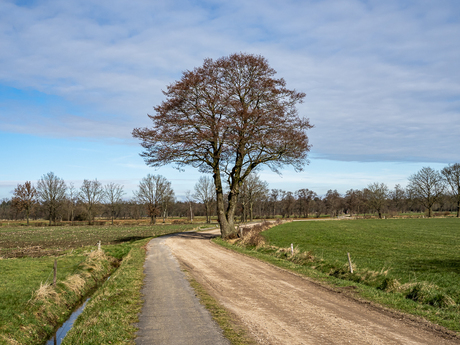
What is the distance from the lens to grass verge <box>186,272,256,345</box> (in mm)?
7801

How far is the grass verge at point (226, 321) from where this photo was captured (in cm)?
780

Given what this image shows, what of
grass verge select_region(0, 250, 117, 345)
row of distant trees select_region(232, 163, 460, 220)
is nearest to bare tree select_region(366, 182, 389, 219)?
row of distant trees select_region(232, 163, 460, 220)

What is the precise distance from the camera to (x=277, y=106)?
3250 cm

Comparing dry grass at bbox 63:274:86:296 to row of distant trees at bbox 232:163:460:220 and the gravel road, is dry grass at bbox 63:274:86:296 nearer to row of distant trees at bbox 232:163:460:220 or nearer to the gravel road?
the gravel road

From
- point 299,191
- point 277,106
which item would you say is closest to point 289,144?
point 277,106

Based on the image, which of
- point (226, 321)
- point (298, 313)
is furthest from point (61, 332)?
point (298, 313)

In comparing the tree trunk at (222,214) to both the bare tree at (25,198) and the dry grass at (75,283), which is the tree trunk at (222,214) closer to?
the dry grass at (75,283)

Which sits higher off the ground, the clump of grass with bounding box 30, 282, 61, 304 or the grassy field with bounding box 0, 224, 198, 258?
the clump of grass with bounding box 30, 282, 61, 304

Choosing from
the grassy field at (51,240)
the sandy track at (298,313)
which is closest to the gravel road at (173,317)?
the sandy track at (298,313)

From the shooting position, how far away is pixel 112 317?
9539 mm

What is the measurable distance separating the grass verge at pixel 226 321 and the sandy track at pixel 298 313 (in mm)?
239

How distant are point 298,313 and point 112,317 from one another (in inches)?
222

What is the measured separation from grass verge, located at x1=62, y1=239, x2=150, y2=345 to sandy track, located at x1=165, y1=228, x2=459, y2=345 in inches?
119

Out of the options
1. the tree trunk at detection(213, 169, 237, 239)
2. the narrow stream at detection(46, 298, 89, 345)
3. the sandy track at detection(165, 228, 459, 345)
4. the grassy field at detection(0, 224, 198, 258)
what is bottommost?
the narrow stream at detection(46, 298, 89, 345)
